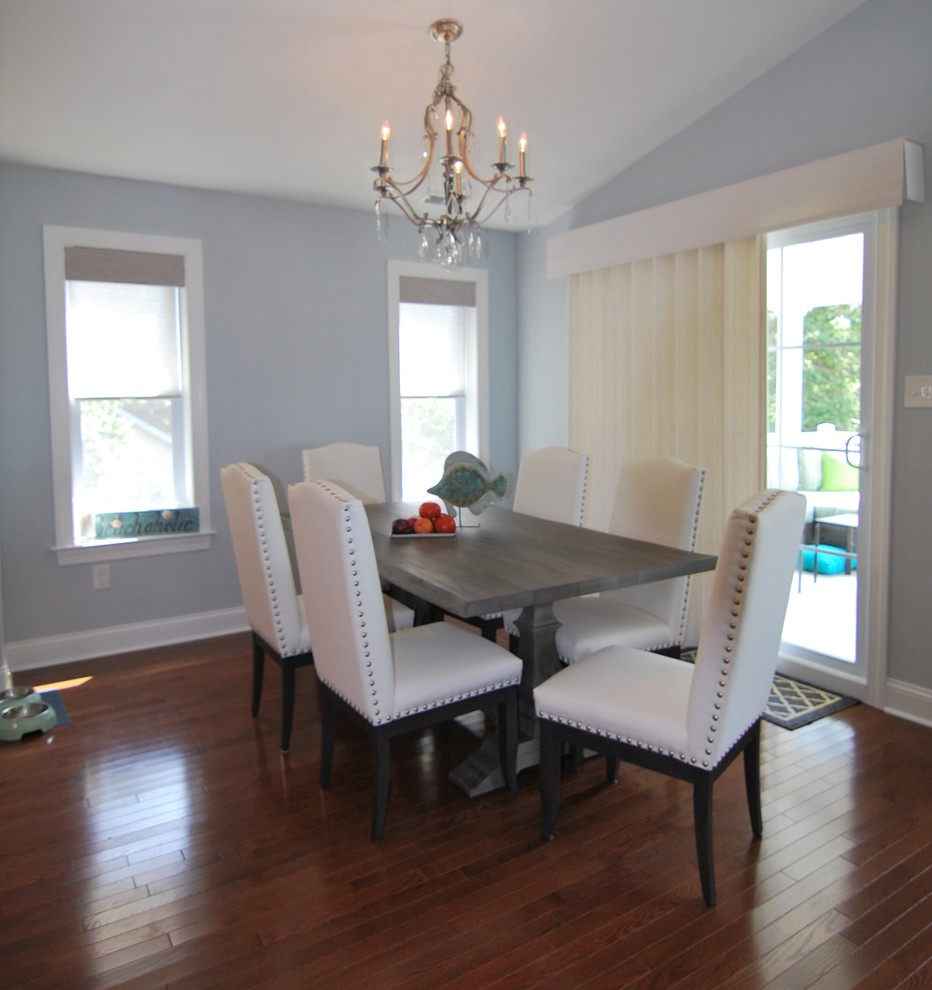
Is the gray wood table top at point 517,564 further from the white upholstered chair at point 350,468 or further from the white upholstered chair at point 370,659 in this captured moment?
the white upholstered chair at point 350,468

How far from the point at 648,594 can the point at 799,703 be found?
0.88 m

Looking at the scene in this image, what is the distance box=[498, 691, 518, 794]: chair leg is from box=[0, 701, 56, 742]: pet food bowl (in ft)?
6.12

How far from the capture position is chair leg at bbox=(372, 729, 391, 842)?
2363 millimetres

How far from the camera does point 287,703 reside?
2.95 m

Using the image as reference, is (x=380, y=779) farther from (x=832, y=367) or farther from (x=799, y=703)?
(x=832, y=367)

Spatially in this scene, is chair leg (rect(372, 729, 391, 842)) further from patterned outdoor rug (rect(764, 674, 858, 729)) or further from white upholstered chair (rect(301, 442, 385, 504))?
white upholstered chair (rect(301, 442, 385, 504))

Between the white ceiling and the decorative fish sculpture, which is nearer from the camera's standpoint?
the white ceiling

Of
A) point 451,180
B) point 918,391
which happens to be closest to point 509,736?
point 451,180

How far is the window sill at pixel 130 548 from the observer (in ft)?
13.2

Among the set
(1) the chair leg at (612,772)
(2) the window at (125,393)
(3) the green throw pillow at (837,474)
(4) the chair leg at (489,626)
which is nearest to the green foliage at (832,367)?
(3) the green throw pillow at (837,474)

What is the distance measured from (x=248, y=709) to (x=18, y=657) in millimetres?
1347

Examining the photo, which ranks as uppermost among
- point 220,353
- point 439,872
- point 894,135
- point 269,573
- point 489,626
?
point 894,135

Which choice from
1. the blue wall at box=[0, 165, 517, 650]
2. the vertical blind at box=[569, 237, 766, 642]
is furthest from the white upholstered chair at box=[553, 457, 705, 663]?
the blue wall at box=[0, 165, 517, 650]

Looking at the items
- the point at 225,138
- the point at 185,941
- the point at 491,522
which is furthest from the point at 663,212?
the point at 185,941
